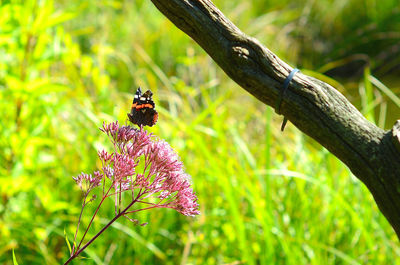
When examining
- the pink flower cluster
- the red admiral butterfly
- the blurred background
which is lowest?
the pink flower cluster

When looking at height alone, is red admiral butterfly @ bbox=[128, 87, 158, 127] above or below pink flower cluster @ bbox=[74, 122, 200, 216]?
above

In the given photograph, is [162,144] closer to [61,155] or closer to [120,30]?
[61,155]

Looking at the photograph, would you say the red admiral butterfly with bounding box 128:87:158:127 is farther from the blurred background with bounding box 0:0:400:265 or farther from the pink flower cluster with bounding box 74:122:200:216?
the blurred background with bounding box 0:0:400:265

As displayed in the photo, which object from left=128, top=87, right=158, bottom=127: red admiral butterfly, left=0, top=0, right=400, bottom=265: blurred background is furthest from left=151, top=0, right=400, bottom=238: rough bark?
Answer: left=0, top=0, right=400, bottom=265: blurred background

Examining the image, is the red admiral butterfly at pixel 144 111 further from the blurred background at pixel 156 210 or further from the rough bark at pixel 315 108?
the blurred background at pixel 156 210

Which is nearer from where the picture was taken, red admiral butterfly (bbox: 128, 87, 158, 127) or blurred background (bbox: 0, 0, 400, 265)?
red admiral butterfly (bbox: 128, 87, 158, 127)
